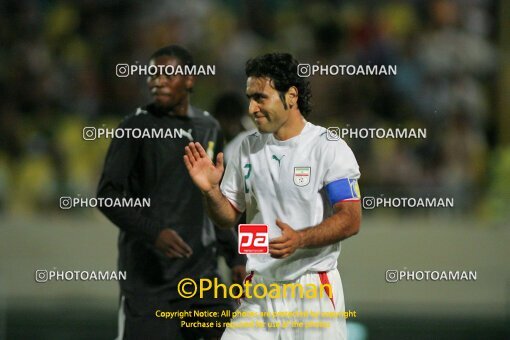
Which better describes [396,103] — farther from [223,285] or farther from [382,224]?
[223,285]

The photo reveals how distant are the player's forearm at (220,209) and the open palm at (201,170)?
0.03m

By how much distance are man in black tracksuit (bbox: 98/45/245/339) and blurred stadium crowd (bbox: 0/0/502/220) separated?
0.36 ft

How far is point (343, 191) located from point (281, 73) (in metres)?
0.54

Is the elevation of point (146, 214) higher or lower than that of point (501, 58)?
lower

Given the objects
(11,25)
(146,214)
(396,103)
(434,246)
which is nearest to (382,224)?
(434,246)

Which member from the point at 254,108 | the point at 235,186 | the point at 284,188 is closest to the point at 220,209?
the point at 235,186

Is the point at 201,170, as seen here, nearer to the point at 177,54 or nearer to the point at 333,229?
the point at 333,229

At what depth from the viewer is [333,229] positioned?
3.20 metres

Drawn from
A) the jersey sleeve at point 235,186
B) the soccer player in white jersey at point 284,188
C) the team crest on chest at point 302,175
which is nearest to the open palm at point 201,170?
the soccer player in white jersey at point 284,188

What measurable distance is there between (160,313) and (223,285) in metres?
0.30

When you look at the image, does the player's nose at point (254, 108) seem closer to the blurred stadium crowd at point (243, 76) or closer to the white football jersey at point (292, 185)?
the white football jersey at point (292, 185)

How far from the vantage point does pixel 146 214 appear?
3.86 metres

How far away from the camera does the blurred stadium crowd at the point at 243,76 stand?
158 inches

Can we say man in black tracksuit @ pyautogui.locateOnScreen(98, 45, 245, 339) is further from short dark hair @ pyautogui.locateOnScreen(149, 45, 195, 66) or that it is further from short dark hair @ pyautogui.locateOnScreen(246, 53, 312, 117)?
short dark hair @ pyautogui.locateOnScreen(246, 53, 312, 117)
